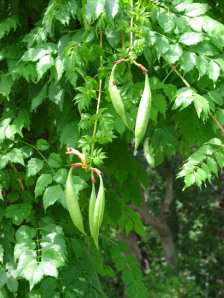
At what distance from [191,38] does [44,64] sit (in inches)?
23.3

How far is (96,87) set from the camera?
171 cm

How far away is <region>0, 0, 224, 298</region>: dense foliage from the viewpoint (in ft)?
5.49

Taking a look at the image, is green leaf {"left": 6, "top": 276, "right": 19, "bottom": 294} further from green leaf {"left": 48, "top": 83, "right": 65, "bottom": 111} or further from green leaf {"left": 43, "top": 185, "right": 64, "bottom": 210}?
green leaf {"left": 48, "top": 83, "right": 65, "bottom": 111}

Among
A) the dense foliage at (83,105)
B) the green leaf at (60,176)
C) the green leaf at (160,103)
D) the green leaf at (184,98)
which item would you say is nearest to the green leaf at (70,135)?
the dense foliage at (83,105)

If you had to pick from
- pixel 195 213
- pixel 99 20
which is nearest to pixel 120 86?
pixel 99 20

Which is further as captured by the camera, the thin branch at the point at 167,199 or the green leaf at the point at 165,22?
the thin branch at the point at 167,199

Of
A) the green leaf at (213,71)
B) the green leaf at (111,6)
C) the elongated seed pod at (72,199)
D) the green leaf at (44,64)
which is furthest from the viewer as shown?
the green leaf at (44,64)

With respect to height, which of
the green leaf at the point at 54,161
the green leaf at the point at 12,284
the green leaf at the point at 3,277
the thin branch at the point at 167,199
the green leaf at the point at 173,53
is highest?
the green leaf at the point at 173,53

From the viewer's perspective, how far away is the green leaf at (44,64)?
1.86 m

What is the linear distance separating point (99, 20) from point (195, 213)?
→ 11.1 metres

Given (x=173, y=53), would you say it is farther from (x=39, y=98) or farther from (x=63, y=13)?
(x=39, y=98)

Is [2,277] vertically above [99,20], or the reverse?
[99,20]

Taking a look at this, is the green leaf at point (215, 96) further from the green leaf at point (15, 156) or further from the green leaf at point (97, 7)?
the green leaf at point (15, 156)

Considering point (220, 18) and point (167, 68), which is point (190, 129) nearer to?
point (167, 68)
